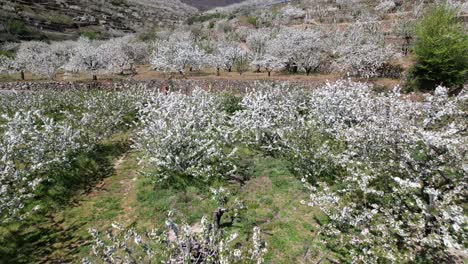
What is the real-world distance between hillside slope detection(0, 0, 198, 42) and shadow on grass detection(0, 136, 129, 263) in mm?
73230

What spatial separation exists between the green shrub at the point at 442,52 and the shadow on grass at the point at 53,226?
2334 centimetres

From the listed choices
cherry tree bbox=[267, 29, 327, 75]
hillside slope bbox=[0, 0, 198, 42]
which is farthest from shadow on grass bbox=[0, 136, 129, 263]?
hillside slope bbox=[0, 0, 198, 42]

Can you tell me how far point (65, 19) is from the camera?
291ft

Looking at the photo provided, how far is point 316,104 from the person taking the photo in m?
11.0

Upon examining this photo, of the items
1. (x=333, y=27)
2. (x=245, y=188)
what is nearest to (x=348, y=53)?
(x=333, y=27)

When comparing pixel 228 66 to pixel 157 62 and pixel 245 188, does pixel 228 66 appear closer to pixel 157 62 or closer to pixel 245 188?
pixel 157 62

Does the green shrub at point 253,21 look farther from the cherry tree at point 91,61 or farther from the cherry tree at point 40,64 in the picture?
the cherry tree at point 40,64

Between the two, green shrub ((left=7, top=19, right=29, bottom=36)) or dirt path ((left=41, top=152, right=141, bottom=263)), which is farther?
green shrub ((left=7, top=19, right=29, bottom=36))

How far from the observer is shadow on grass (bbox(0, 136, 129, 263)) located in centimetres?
610

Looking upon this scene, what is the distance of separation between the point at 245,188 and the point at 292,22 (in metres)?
69.4

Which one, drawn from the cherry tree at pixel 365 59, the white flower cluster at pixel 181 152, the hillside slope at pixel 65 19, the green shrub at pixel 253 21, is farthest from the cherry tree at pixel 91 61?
the green shrub at pixel 253 21

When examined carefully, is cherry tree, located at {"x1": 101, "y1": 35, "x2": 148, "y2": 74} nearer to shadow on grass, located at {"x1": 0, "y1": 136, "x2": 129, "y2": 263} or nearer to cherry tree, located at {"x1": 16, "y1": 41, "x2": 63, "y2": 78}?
cherry tree, located at {"x1": 16, "y1": 41, "x2": 63, "y2": 78}

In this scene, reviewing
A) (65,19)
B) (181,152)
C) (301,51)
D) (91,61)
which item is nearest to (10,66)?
(91,61)

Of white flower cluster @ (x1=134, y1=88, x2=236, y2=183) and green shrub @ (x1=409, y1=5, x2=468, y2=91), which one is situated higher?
green shrub @ (x1=409, y1=5, x2=468, y2=91)
